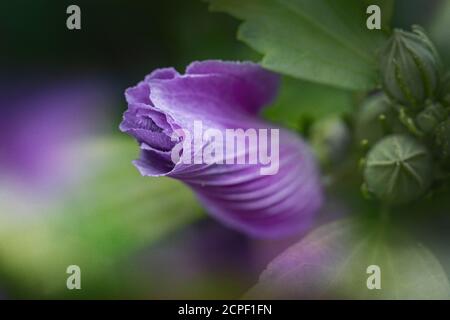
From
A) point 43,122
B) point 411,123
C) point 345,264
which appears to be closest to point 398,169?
point 411,123

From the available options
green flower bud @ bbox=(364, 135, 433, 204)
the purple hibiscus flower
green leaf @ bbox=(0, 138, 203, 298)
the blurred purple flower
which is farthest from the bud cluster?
the blurred purple flower

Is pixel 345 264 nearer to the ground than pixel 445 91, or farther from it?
nearer to the ground

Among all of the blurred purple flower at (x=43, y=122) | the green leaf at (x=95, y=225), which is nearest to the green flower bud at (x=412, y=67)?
the green leaf at (x=95, y=225)

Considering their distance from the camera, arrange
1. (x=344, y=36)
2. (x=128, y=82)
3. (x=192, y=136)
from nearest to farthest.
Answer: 1. (x=192, y=136)
2. (x=344, y=36)
3. (x=128, y=82)

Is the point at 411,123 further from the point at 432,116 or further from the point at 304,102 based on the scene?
the point at 304,102

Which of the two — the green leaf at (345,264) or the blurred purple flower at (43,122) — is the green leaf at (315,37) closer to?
the green leaf at (345,264)

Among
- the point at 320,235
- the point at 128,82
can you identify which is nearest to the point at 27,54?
the point at 128,82
